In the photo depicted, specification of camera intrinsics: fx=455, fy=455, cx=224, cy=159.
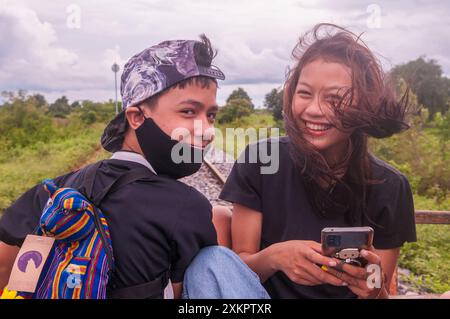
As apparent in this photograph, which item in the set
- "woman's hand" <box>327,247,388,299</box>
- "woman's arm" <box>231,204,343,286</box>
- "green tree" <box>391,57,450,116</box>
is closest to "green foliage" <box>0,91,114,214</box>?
"green tree" <box>391,57,450,116</box>

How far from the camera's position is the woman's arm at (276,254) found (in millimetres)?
1448

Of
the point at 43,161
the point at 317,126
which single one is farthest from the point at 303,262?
the point at 43,161

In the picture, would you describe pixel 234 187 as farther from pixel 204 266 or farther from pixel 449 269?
pixel 449 269

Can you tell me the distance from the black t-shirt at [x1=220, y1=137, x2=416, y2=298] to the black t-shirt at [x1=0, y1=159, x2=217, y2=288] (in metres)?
0.40

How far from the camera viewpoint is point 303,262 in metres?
1.49

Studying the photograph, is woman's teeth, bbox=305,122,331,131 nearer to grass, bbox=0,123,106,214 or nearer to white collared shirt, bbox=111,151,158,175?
white collared shirt, bbox=111,151,158,175

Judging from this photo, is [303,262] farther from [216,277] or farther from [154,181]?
[154,181]

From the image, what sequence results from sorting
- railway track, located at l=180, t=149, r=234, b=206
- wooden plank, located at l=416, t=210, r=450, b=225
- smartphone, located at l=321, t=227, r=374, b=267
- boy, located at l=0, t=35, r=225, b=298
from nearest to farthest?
boy, located at l=0, t=35, r=225, b=298
smartphone, located at l=321, t=227, r=374, b=267
wooden plank, located at l=416, t=210, r=450, b=225
railway track, located at l=180, t=149, r=234, b=206

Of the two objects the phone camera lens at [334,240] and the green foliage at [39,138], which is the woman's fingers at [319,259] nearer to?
the phone camera lens at [334,240]

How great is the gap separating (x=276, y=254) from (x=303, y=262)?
0.39ft

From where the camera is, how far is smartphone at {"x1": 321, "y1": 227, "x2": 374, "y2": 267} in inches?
52.6

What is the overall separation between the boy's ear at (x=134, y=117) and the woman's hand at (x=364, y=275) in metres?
0.75

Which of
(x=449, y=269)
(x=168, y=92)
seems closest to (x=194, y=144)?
(x=168, y=92)
